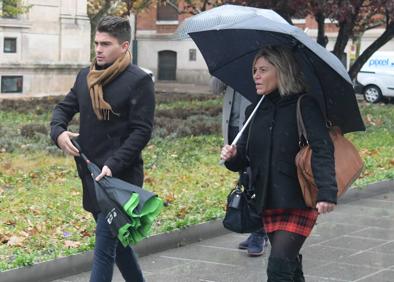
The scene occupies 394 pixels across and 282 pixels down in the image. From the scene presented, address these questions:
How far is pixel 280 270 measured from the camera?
464 cm

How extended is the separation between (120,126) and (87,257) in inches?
78.1

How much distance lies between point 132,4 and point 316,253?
24.5 metres

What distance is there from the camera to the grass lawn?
7.05 metres

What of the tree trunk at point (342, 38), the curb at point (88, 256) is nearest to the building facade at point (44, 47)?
the tree trunk at point (342, 38)

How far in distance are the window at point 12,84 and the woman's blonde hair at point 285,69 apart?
17152 millimetres

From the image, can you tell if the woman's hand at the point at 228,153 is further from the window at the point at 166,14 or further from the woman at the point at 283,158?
the window at the point at 166,14

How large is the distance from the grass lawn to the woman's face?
2.40 m

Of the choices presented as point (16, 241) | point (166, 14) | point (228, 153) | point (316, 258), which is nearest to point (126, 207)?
point (228, 153)

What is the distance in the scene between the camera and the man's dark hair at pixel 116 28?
494cm

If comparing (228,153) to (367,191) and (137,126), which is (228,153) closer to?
(137,126)

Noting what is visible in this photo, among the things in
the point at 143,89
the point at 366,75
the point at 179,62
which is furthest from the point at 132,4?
the point at 143,89

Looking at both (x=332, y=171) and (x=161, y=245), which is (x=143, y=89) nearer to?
(x=332, y=171)

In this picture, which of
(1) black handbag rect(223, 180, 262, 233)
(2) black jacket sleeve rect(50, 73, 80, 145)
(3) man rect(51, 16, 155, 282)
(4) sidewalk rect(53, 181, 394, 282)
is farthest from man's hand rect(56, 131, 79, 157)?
(4) sidewalk rect(53, 181, 394, 282)

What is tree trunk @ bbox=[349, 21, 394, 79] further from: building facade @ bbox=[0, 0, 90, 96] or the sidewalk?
the sidewalk
